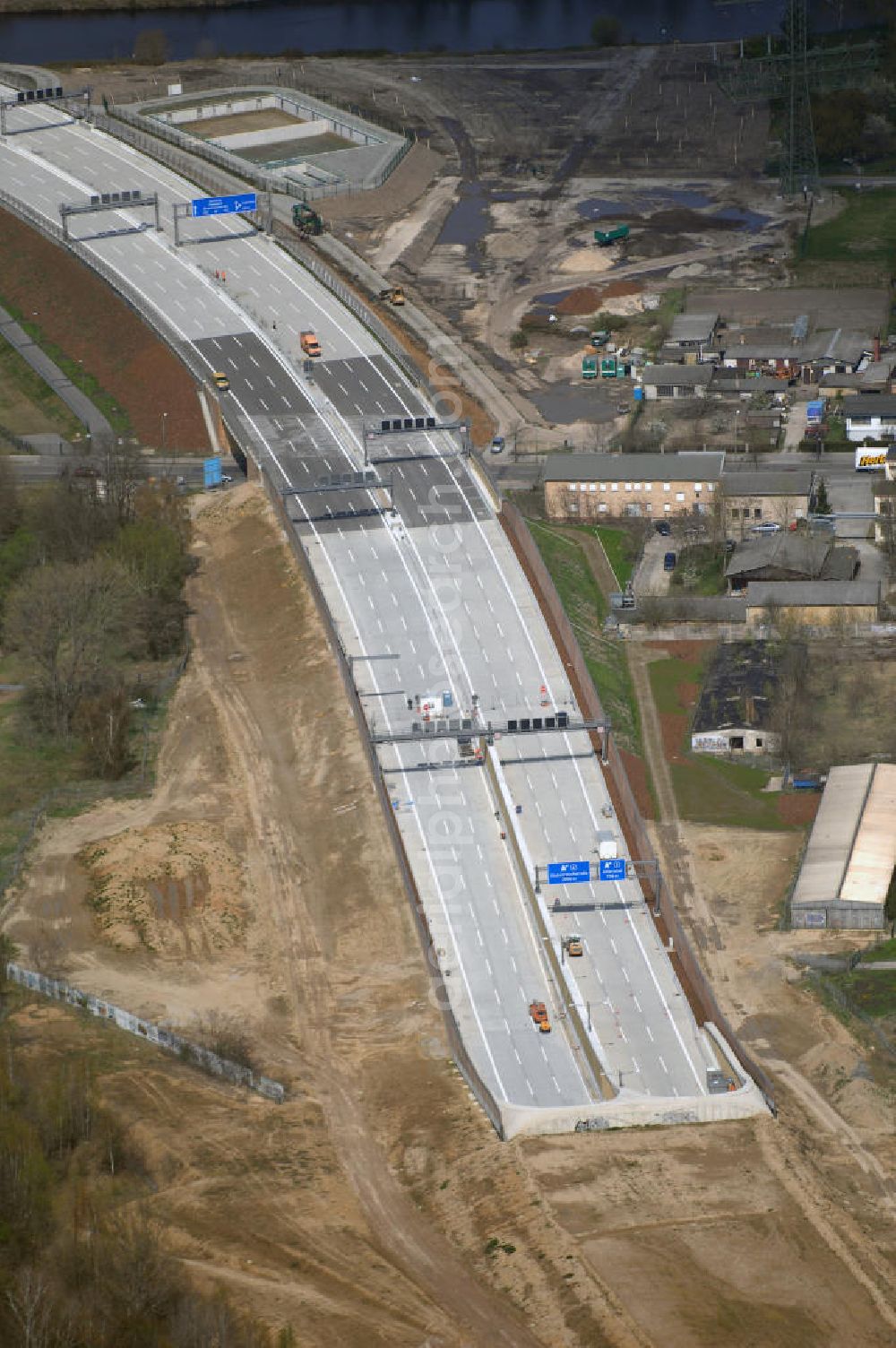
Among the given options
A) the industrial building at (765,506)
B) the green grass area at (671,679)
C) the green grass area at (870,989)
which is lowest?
the green grass area at (870,989)

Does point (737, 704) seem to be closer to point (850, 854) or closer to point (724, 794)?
point (724, 794)

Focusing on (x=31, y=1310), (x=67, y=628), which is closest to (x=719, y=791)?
(x=67, y=628)

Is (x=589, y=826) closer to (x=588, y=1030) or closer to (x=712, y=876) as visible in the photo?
(x=712, y=876)

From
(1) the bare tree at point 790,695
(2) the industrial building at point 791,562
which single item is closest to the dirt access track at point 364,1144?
(1) the bare tree at point 790,695

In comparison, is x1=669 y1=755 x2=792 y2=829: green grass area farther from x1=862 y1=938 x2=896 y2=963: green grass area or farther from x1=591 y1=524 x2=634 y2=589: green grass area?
x1=591 y1=524 x2=634 y2=589: green grass area

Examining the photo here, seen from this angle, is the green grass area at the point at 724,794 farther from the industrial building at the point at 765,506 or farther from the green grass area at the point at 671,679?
the industrial building at the point at 765,506

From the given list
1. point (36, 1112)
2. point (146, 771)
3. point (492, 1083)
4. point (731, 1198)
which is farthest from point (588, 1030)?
point (146, 771)

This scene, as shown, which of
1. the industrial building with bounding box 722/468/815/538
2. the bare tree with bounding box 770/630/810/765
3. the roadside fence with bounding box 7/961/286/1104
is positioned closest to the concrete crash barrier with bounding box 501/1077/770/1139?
the roadside fence with bounding box 7/961/286/1104
